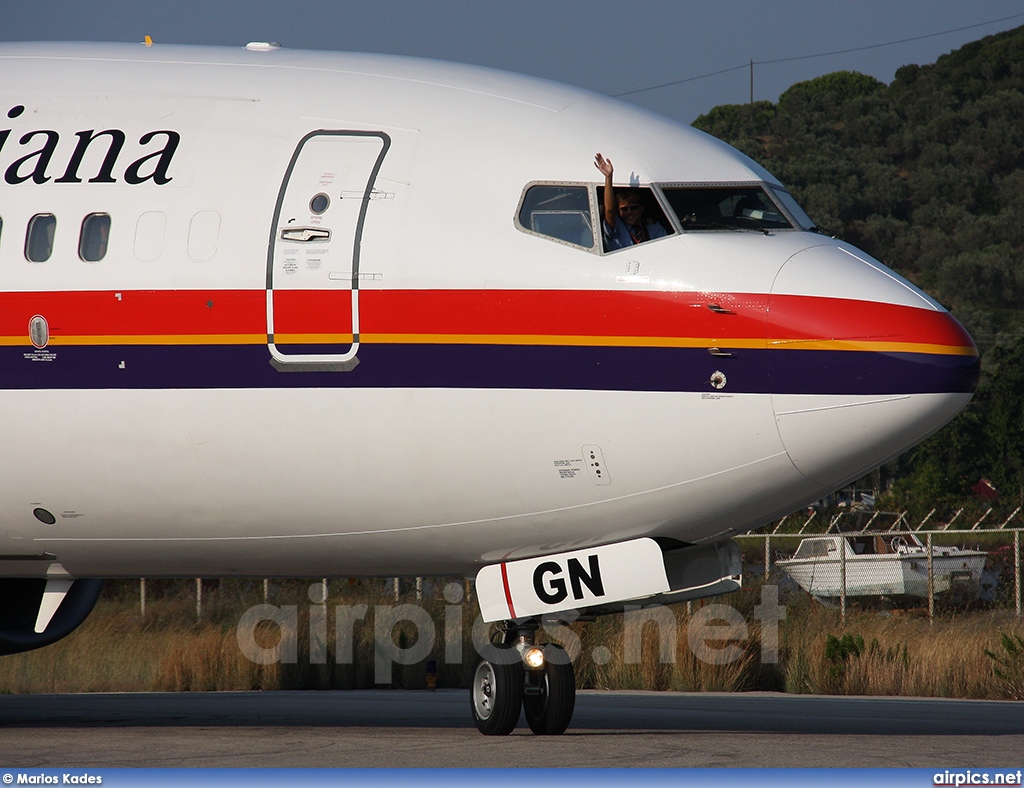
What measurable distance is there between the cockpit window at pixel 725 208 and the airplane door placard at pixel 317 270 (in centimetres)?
221

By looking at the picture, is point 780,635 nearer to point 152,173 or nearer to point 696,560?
point 696,560

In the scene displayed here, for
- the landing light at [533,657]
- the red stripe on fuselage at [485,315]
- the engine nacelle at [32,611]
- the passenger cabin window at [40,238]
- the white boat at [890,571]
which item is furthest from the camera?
the white boat at [890,571]

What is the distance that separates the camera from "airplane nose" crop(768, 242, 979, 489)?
33.2 feet

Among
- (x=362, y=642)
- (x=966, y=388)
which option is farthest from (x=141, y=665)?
(x=966, y=388)

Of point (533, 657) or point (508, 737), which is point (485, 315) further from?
point (508, 737)

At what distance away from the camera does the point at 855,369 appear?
10.2 metres

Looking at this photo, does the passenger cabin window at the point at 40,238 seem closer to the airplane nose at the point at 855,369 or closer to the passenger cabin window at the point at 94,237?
the passenger cabin window at the point at 94,237

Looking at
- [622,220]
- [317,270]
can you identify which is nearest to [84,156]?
[317,270]

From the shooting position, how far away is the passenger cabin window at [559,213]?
1086cm

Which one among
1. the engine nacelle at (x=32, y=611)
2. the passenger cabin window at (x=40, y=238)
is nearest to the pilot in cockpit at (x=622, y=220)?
the passenger cabin window at (x=40, y=238)

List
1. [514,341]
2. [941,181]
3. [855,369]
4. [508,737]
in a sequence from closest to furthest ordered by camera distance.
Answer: [855,369] < [514,341] < [508,737] < [941,181]

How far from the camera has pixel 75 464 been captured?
37.4 ft

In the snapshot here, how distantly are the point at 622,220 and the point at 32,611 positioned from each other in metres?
7.36

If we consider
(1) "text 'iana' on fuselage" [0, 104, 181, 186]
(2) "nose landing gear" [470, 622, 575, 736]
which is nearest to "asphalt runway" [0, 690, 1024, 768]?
(2) "nose landing gear" [470, 622, 575, 736]
